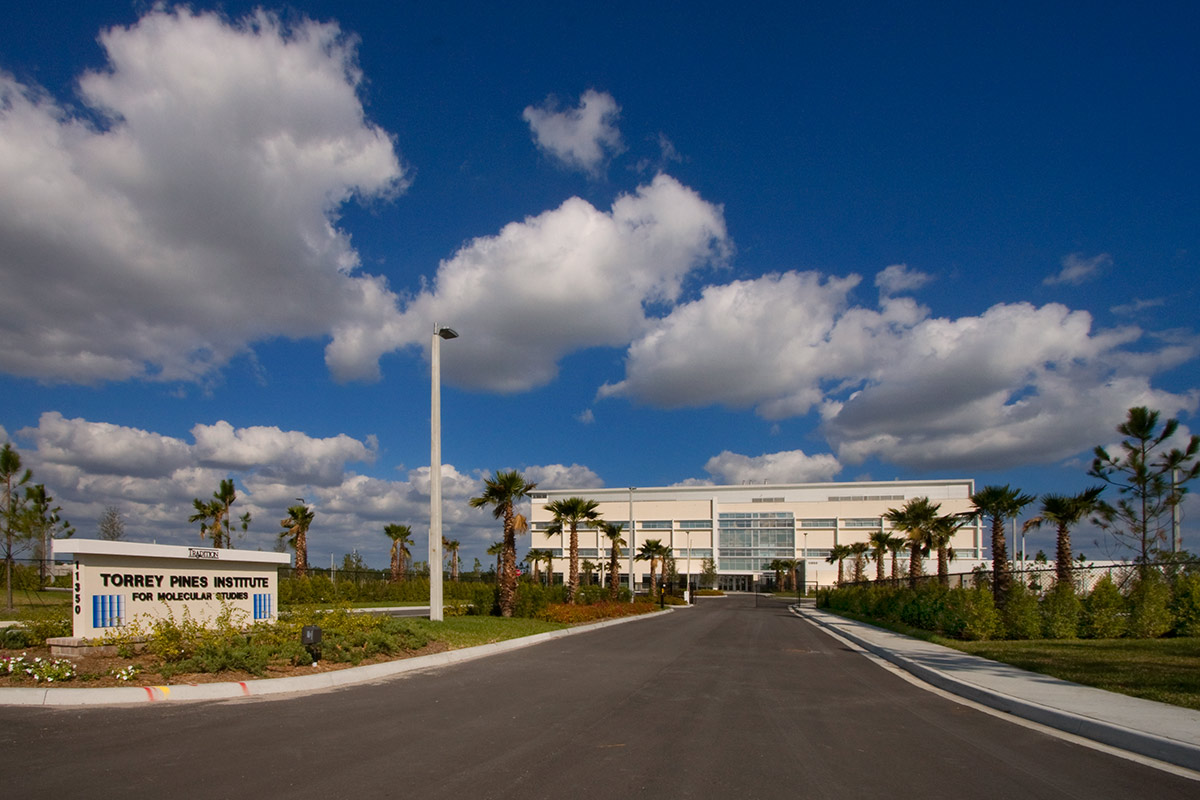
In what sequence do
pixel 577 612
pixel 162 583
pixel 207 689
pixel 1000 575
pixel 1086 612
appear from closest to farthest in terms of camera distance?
1. pixel 207 689
2. pixel 162 583
3. pixel 1086 612
4. pixel 1000 575
5. pixel 577 612

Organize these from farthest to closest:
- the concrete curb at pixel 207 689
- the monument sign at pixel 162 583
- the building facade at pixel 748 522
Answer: the building facade at pixel 748 522 < the monument sign at pixel 162 583 < the concrete curb at pixel 207 689

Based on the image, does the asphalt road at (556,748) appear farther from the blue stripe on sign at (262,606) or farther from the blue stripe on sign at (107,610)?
the blue stripe on sign at (262,606)

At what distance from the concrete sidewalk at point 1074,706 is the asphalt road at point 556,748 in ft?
1.62

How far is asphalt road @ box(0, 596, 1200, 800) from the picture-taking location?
21.1 feet

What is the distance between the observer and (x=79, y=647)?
12.7 meters

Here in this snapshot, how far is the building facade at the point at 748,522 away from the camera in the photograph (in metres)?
104

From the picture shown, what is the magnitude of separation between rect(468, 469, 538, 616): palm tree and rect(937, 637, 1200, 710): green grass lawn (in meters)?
15.5

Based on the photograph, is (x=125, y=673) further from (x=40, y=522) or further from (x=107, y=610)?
(x=40, y=522)

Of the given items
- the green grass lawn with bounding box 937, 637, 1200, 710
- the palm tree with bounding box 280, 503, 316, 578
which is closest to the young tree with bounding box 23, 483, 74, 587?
the palm tree with bounding box 280, 503, 316, 578

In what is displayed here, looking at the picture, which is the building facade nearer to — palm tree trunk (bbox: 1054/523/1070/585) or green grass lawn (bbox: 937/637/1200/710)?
palm tree trunk (bbox: 1054/523/1070/585)

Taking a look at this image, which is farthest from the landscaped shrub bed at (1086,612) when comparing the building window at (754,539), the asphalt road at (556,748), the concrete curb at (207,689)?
the building window at (754,539)

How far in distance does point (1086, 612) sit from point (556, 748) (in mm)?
19150

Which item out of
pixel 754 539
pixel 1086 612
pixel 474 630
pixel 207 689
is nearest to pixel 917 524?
pixel 1086 612

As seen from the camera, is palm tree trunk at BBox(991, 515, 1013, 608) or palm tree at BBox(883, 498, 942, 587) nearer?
palm tree trunk at BBox(991, 515, 1013, 608)
